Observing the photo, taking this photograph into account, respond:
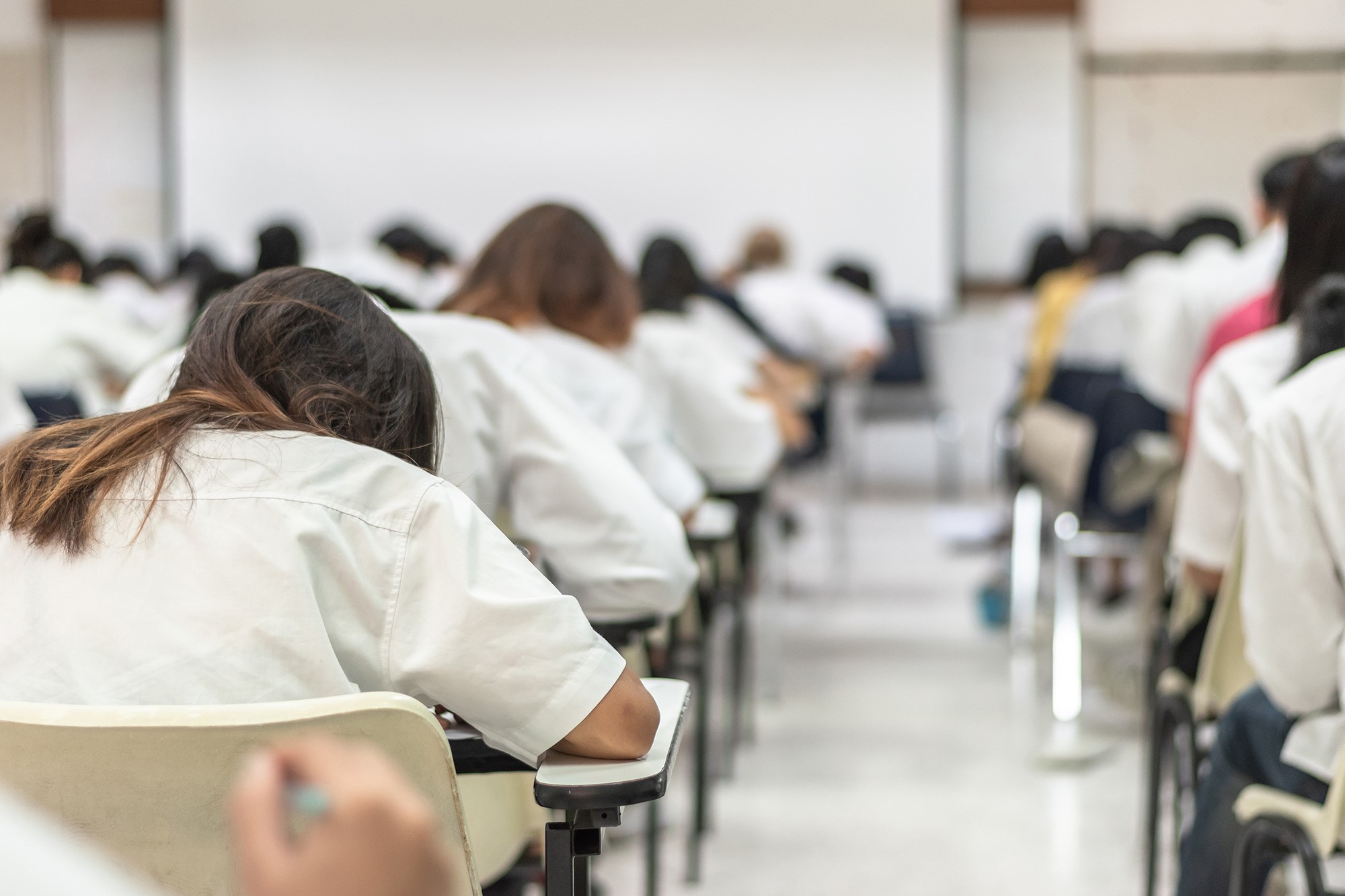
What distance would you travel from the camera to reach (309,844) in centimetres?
40

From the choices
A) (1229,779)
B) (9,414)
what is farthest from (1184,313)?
(9,414)

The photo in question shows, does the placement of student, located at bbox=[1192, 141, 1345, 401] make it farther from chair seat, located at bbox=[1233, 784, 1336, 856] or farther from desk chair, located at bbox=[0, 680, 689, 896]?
desk chair, located at bbox=[0, 680, 689, 896]

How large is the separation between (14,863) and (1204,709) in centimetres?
189

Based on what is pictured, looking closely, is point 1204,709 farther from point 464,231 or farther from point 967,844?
point 464,231

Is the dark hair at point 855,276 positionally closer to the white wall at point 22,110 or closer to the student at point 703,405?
the student at point 703,405

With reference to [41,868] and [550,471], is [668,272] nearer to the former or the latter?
[550,471]

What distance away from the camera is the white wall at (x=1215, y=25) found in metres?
3.62

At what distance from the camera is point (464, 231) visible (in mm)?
8203

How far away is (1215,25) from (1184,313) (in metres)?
2.96

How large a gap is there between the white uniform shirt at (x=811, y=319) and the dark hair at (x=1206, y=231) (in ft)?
5.67

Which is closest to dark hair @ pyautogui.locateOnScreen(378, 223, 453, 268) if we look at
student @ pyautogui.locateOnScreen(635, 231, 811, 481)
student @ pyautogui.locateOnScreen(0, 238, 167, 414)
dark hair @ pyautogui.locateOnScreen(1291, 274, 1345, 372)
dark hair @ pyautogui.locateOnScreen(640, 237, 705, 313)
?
student @ pyautogui.locateOnScreen(0, 238, 167, 414)

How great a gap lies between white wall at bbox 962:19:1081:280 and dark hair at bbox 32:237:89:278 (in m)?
4.73

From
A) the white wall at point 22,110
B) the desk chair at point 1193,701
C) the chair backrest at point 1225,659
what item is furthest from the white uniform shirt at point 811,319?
the white wall at point 22,110

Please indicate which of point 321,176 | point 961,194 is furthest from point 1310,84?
point 321,176
